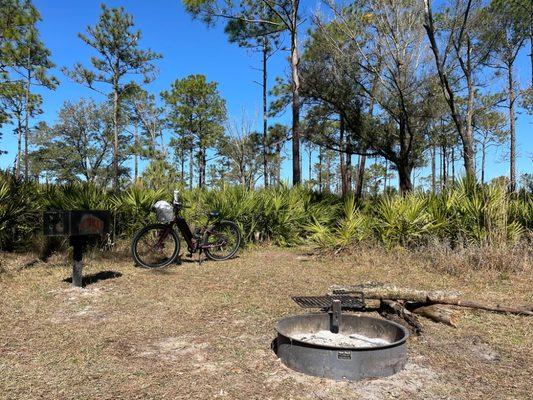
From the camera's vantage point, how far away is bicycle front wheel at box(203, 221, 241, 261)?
27.6ft

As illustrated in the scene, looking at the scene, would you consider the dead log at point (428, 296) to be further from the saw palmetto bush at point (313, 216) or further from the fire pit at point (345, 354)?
the saw palmetto bush at point (313, 216)

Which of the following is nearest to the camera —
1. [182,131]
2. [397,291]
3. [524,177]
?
[397,291]

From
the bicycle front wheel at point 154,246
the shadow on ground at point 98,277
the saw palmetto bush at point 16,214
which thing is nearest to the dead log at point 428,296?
the shadow on ground at point 98,277

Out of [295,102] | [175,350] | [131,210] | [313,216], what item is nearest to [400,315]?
[175,350]

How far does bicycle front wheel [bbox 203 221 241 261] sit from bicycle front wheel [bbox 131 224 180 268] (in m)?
0.72

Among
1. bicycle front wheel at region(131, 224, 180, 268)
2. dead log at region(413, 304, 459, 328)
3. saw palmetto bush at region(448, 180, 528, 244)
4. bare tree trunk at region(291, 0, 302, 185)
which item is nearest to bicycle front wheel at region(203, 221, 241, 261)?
bicycle front wheel at region(131, 224, 180, 268)

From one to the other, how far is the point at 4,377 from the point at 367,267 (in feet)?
18.9

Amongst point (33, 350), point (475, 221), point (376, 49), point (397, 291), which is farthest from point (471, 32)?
point (33, 350)

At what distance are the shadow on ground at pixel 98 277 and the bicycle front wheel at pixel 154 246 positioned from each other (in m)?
0.52

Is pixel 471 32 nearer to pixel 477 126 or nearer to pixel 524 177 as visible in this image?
pixel 524 177

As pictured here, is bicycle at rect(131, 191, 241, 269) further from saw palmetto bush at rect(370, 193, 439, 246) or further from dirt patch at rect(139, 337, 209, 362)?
dirt patch at rect(139, 337, 209, 362)

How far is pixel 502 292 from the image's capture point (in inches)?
230

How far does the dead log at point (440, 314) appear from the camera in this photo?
4.39 m

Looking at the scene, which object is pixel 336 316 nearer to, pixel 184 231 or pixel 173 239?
pixel 184 231
